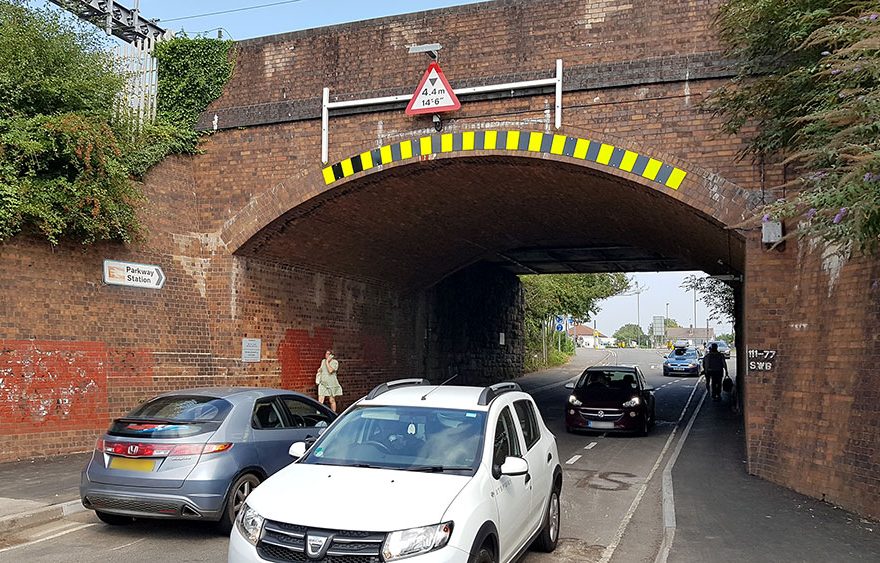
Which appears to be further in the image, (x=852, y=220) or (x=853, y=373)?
(x=853, y=373)

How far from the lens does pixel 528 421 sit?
22.4 feet

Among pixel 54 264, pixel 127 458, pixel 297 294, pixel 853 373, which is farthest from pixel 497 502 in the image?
pixel 297 294

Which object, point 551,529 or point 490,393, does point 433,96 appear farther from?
point 551,529

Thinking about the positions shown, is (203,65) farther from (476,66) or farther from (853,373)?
(853,373)

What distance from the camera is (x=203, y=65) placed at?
1544 cm

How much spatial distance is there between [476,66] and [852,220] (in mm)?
8798

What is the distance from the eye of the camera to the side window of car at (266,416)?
26.1ft

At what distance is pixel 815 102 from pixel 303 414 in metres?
7.09

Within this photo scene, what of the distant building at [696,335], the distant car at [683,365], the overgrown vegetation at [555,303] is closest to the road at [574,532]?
the overgrown vegetation at [555,303]

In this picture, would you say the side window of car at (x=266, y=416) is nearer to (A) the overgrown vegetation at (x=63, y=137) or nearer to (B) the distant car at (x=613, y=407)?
(A) the overgrown vegetation at (x=63, y=137)

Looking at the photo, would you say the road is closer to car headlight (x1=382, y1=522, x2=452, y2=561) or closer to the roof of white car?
the roof of white car

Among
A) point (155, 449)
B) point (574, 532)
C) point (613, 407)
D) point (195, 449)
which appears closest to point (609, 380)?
point (613, 407)

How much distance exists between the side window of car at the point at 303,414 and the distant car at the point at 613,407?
7.54 metres

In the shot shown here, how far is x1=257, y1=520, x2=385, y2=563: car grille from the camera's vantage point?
4355mm
